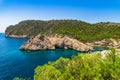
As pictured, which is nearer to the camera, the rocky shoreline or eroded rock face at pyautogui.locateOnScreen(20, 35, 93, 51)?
the rocky shoreline

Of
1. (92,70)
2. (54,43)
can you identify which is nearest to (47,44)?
(54,43)

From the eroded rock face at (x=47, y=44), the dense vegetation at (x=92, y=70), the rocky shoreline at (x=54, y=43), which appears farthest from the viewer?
the eroded rock face at (x=47, y=44)

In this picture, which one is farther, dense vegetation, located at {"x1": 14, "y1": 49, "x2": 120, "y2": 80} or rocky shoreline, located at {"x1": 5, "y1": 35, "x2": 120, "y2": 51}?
rocky shoreline, located at {"x1": 5, "y1": 35, "x2": 120, "y2": 51}

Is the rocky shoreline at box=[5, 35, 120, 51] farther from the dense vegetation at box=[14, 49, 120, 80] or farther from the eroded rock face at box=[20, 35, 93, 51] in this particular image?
the dense vegetation at box=[14, 49, 120, 80]

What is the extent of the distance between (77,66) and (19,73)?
70.9m

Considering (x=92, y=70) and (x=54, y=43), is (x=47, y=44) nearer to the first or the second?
(x=54, y=43)

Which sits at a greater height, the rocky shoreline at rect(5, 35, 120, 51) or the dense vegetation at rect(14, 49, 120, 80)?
the dense vegetation at rect(14, 49, 120, 80)

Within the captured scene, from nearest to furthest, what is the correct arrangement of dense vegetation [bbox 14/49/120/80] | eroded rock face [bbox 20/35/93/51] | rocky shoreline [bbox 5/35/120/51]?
dense vegetation [bbox 14/49/120/80], rocky shoreline [bbox 5/35/120/51], eroded rock face [bbox 20/35/93/51]

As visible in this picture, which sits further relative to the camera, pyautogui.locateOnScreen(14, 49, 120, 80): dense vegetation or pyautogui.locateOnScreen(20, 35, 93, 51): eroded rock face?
pyautogui.locateOnScreen(20, 35, 93, 51): eroded rock face

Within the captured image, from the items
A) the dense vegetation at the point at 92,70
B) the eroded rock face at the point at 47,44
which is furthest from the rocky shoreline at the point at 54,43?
the dense vegetation at the point at 92,70

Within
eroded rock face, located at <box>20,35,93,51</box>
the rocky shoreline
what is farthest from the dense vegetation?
eroded rock face, located at <box>20,35,93,51</box>

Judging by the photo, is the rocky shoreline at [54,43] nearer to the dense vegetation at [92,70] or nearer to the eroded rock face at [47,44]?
the eroded rock face at [47,44]

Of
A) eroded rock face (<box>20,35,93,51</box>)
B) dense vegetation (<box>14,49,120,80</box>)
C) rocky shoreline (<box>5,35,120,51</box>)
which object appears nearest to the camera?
dense vegetation (<box>14,49,120,80</box>)

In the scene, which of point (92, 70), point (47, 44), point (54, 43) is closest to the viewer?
point (92, 70)
